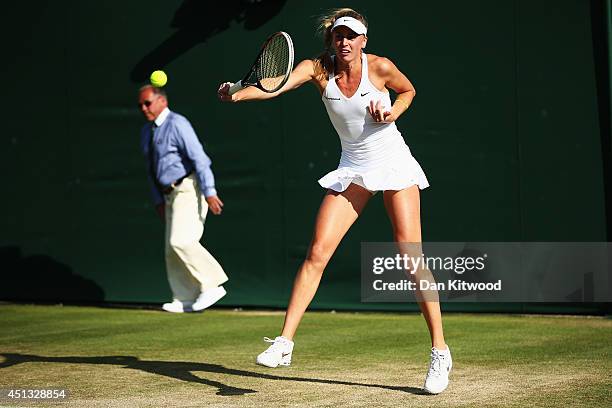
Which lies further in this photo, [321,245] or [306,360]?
[306,360]

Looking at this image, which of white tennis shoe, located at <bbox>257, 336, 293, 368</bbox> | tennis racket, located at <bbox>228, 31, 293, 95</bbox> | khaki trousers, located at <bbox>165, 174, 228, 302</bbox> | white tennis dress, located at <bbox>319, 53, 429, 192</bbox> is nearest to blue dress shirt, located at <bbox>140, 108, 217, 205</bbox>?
khaki trousers, located at <bbox>165, 174, 228, 302</bbox>

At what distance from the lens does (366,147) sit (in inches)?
222

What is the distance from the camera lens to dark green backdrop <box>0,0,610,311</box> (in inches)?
342

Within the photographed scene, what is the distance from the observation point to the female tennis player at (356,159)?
5.48m

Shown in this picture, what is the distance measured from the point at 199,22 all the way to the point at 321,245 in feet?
15.3

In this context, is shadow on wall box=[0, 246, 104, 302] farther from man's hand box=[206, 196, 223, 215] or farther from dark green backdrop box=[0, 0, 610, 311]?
man's hand box=[206, 196, 223, 215]

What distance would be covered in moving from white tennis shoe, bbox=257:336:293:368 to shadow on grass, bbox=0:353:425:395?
1.08ft

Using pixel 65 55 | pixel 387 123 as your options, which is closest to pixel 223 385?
pixel 387 123

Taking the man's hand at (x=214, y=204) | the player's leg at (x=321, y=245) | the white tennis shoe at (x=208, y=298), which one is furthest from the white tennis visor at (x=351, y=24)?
the white tennis shoe at (x=208, y=298)

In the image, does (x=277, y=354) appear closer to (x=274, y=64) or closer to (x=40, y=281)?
(x=274, y=64)

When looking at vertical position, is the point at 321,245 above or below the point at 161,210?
below

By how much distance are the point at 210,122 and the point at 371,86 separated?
440 centimetres

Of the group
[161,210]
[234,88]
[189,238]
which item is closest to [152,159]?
[161,210]

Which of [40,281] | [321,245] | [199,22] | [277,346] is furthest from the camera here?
[40,281]
